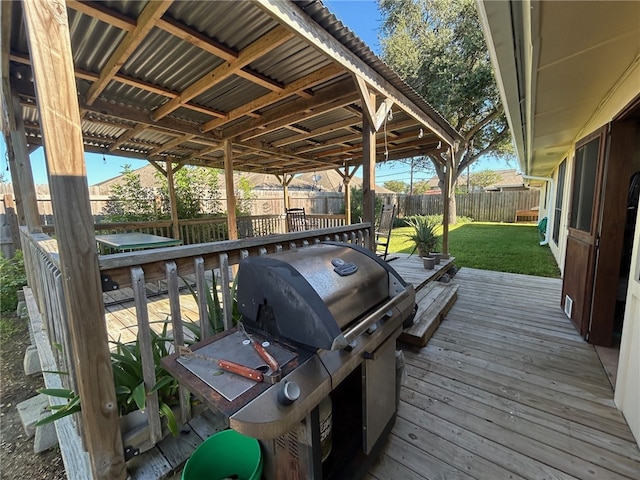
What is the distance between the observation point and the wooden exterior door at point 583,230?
8.32ft

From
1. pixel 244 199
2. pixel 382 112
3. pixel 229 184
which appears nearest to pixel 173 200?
pixel 229 184

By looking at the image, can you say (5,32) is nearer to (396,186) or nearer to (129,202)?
(129,202)

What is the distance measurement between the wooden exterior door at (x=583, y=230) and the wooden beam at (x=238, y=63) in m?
2.95

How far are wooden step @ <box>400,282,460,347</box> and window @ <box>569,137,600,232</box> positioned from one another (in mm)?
1590

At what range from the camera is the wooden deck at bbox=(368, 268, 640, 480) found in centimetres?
144

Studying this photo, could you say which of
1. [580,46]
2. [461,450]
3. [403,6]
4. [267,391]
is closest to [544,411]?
[461,450]

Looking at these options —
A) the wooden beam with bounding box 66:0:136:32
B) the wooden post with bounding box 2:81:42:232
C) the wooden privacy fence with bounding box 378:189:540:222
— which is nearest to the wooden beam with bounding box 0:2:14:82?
the wooden beam with bounding box 66:0:136:32

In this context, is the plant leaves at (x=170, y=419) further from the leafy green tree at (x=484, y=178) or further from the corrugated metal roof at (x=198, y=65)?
the leafy green tree at (x=484, y=178)

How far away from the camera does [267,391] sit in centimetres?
87

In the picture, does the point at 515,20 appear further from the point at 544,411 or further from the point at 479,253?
the point at 479,253

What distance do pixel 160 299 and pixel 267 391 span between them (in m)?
3.51

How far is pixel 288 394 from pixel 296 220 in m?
7.33

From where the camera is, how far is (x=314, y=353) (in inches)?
41.4

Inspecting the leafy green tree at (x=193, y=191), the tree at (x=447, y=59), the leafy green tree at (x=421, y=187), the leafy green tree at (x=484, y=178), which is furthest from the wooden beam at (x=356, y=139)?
the leafy green tree at (x=484, y=178)
